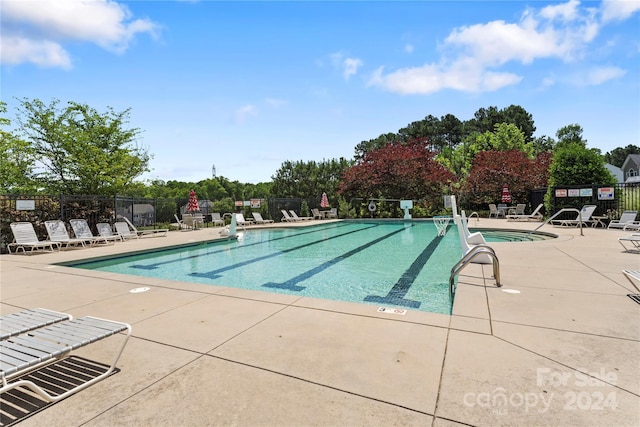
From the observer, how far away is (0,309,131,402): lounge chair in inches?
76.2

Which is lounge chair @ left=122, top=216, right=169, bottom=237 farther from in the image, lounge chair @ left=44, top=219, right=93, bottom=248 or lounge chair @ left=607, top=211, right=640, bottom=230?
lounge chair @ left=607, top=211, right=640, bottom=230

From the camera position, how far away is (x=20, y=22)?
7.34 m

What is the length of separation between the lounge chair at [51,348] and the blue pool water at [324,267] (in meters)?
3.27

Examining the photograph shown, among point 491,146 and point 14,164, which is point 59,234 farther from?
point 491,146

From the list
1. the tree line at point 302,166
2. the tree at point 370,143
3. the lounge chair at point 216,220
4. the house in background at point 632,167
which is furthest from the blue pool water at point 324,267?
the house in background at point 632,167

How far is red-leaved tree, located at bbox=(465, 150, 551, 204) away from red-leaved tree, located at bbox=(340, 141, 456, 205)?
6.29 ft

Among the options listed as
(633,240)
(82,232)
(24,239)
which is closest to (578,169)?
(633,240)

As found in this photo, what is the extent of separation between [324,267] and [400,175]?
1537 cm

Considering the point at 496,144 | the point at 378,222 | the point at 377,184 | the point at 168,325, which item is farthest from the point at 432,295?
the point at 496,144

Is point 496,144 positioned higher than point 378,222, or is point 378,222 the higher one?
point 496,144

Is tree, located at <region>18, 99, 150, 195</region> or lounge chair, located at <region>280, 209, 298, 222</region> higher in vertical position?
tree, located at <region>18, 99, 150, 195</region>

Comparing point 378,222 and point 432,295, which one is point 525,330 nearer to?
point 432,295

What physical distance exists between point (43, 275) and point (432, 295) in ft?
22.1

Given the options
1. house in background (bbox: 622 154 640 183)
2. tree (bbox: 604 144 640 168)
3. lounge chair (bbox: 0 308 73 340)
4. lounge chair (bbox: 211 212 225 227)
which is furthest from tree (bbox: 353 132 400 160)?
tree (bbox: 604 144 640 168)
